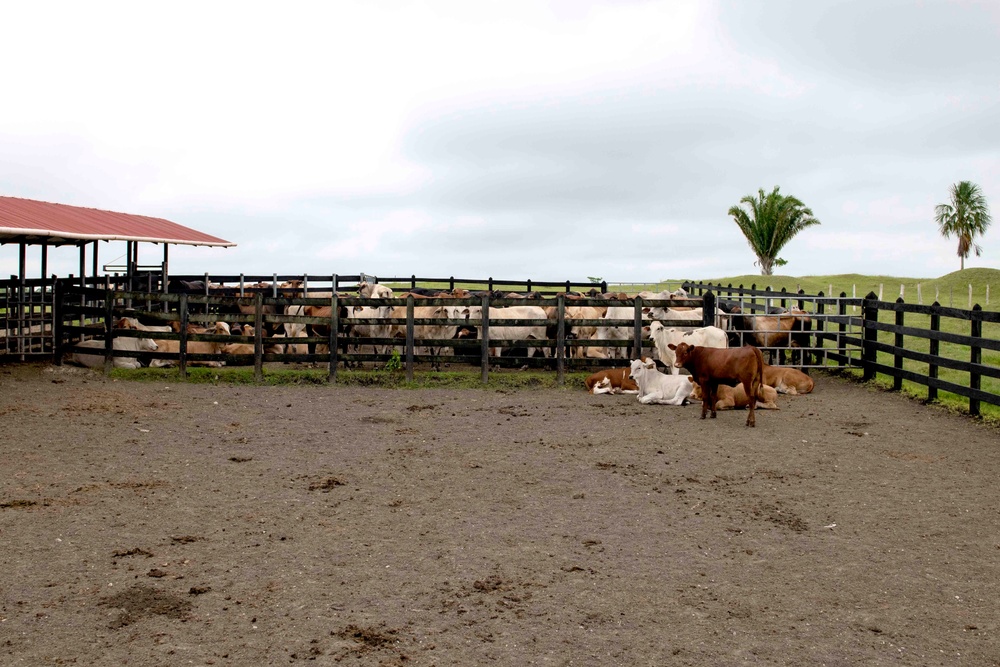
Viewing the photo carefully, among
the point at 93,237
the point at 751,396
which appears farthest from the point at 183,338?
the point at 751,396

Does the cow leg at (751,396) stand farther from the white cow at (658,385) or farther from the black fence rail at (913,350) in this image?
the black fence rail at (913,350)

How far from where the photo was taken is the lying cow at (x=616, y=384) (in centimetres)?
1329

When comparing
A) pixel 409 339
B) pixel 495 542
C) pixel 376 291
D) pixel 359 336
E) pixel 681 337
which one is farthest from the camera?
pixel 376 291

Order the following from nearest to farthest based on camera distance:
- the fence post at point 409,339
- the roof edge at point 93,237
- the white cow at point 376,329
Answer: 1. the fence post at point 409,339
2. the roof edge at point 93,237
3. the white cow at point 376,329

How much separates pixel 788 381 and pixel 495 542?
8794mm

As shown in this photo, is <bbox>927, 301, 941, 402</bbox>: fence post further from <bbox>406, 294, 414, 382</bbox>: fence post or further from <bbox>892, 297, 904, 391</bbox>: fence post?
<bbox>406, 294, 414, 382</bbox>: fence post

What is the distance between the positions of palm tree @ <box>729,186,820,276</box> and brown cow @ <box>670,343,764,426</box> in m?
48.8

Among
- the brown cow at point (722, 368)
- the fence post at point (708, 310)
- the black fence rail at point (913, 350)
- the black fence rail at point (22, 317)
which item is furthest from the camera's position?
the black fence rail at point (22, 317)

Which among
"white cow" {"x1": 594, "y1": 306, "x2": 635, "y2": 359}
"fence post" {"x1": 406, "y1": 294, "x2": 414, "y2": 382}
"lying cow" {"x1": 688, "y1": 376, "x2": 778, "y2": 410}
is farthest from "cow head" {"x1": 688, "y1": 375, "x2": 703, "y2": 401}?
"fence post" {"x1": 406, "y1": 294, "x2": 414, "y2": 382}

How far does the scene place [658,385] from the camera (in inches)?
486

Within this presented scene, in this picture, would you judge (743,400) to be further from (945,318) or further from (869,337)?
(945,318)

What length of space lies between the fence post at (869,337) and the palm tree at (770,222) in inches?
1741

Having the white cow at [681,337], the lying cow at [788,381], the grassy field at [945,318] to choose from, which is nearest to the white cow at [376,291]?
the white cow at [681,337]

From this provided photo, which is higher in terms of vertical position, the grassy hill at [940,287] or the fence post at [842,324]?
the grassy hill at [940,287]
